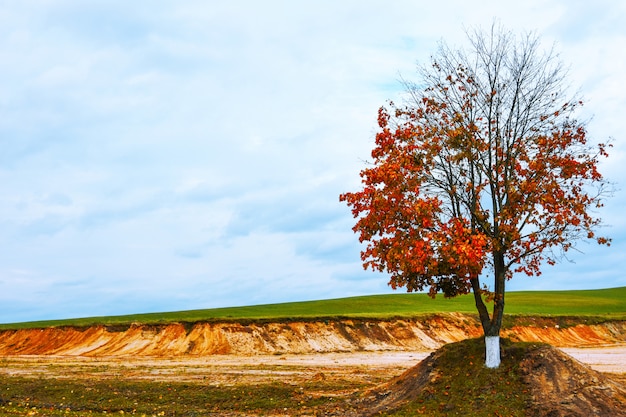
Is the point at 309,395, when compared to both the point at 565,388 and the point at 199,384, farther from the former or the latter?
the point at 565,388

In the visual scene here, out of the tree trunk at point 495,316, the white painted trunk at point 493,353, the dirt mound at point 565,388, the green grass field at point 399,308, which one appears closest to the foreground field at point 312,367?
the dirt mound at point 565,388

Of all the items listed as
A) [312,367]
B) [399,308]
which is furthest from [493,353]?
[399,308]

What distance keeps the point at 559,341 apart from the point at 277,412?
165 feet

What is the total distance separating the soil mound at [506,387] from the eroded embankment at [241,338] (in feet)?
101

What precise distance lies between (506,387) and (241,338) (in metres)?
36.3

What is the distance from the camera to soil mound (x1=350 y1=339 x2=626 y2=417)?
2117cm

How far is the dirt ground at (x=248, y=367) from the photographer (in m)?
34.2

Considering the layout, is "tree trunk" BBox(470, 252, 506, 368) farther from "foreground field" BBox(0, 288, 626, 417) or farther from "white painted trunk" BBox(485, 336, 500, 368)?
"foreground field" BBox(0, 288, 626, 417)

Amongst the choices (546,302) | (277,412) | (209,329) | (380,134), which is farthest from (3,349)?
(546,302)

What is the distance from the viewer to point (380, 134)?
997 inches

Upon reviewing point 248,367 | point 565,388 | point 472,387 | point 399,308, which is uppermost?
point 399,308

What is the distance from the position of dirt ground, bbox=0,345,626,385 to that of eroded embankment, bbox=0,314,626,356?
313cm

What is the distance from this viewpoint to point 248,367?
1620 inches

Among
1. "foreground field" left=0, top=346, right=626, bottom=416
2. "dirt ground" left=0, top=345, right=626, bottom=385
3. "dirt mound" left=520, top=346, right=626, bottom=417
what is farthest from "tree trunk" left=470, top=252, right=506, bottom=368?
"dirt ground" left=0, top=345, right=626, bottom=385
